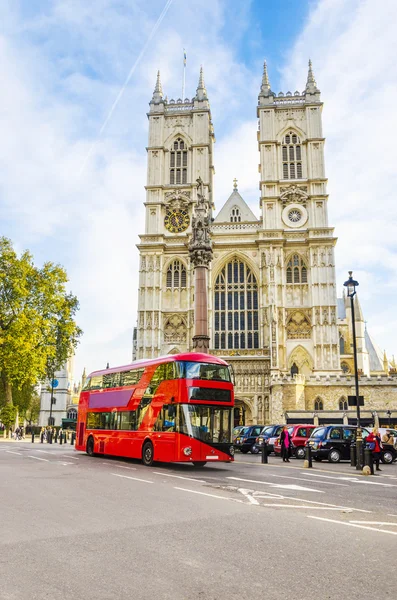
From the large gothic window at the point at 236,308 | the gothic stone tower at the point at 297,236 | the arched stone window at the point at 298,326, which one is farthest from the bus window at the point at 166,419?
the arched stone window at the point at 298,326

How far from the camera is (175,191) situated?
53.9m

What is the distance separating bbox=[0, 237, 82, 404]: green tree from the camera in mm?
32375

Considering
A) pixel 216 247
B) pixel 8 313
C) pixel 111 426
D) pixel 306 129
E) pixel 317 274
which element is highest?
pixel 306 129

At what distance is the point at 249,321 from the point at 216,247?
25.5 ft

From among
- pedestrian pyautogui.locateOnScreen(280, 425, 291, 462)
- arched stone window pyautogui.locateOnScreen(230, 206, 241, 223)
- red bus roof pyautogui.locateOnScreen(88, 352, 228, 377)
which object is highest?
arched stone window pyautogui.locateOnScreen(230, 206, 241, 223)

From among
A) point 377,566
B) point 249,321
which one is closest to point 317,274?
point 249,321

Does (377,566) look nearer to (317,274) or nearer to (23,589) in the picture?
(23,589)

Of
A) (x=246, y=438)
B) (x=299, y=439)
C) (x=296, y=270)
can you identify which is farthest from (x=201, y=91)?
(x=299, y=439)

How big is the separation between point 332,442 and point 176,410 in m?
7.83

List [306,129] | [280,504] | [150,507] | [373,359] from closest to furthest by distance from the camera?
[150,507] < [280,504] < [306,129] < [373,359]

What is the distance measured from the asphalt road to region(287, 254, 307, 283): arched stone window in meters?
40.1

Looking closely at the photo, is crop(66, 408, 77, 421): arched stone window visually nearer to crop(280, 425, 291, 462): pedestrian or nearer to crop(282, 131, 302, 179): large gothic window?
crop(282, 131, 302, 179): large gothic window

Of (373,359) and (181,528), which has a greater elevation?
(373,359)

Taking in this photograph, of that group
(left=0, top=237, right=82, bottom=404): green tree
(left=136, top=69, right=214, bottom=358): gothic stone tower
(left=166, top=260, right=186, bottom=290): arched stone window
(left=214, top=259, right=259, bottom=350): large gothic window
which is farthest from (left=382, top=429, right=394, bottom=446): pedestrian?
(left=166, top=260, right=186, bottom=290): arched stone window
